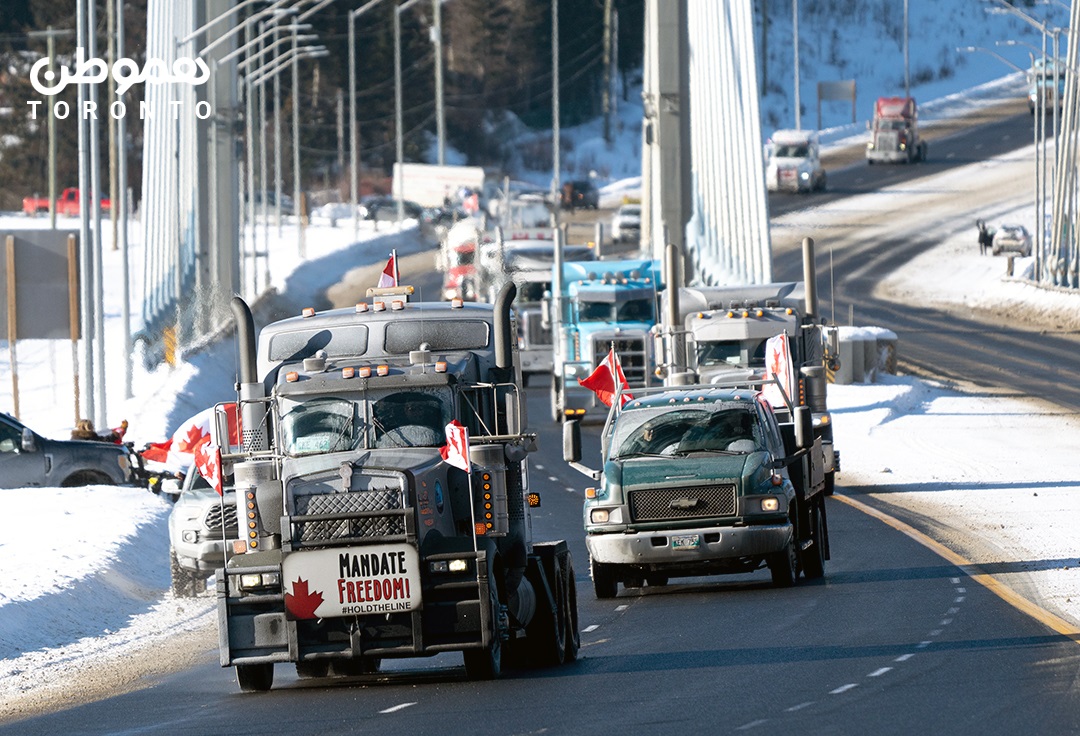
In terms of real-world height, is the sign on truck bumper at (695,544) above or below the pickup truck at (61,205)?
below

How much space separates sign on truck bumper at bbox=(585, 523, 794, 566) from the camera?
20156 mm

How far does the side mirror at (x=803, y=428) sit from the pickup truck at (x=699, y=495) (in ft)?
0.03

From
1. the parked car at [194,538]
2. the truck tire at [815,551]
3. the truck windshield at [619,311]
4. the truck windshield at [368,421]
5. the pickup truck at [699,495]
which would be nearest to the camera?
the truck windshield at [368,421]

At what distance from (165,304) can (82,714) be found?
130ft

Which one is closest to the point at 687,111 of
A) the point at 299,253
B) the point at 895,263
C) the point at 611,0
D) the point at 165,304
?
the point at 165,304

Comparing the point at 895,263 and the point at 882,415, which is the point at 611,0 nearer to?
the point at 895,263

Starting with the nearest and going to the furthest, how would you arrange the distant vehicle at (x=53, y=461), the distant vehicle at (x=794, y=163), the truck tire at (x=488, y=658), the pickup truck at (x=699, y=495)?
1. the truck tire at (x=488, y=658)
2. the pickup truck at (x=699, y=495)
3. the distant vehicle at (x=53, y=461)
4. the distant vehicle at (x=794, y=163)

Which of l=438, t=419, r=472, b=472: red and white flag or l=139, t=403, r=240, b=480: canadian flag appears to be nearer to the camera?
l=438, t=419, r=472, b=472: red and white flag

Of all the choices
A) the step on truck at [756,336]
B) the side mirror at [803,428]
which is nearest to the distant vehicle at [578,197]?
the step on truck at [756,336]

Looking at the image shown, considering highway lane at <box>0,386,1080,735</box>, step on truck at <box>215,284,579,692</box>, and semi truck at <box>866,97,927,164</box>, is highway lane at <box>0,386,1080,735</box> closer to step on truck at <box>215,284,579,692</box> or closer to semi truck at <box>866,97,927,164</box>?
step on truck at <box>215,284,579,692</box>

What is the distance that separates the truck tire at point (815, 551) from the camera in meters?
21.6

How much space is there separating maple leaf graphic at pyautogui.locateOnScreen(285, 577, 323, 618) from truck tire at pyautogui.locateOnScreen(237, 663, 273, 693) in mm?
886

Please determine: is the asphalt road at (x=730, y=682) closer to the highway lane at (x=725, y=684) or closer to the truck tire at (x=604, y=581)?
the highway lane at (x=725, y=684)

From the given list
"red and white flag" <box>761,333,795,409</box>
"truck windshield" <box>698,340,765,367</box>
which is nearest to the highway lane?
"red and white flag" <box>761,333,795,409</box>
